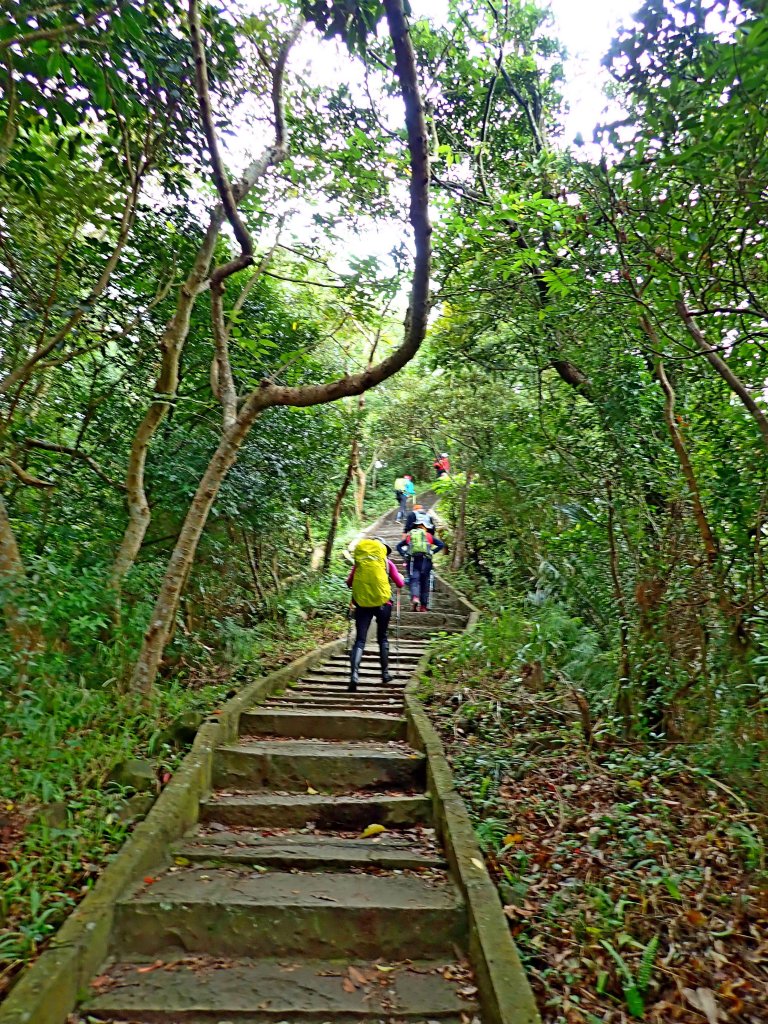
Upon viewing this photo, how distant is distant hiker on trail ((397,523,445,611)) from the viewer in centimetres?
1092

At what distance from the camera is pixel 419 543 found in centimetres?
1091

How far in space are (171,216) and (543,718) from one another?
6.72 meters

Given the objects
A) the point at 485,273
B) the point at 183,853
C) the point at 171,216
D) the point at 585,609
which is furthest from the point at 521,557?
the point at 183,853

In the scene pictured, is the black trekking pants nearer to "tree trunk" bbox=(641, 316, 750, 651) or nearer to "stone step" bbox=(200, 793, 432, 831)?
"stone step" bbox=(200, 793, 432, 831)

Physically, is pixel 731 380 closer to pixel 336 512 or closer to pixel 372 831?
pixel 372 831

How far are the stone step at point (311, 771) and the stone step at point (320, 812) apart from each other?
1.01ft

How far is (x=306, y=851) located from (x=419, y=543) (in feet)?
23.2

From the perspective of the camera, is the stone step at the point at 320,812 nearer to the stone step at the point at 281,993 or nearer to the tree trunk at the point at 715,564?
the stone step at the point at 281,993

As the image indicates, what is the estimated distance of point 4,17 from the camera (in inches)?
166

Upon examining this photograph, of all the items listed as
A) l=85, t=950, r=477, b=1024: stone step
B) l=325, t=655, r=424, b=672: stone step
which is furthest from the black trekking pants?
l=85, t=950, r=477, b=1024: stone step

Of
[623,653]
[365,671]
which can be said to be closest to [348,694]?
[365,671]

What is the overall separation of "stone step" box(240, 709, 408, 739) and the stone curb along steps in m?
0.40

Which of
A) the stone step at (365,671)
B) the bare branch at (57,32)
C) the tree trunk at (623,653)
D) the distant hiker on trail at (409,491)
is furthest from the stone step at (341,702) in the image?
the distant hiker on trail at (409,491)

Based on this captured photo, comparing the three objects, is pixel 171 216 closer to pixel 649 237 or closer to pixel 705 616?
pixel 649 237
